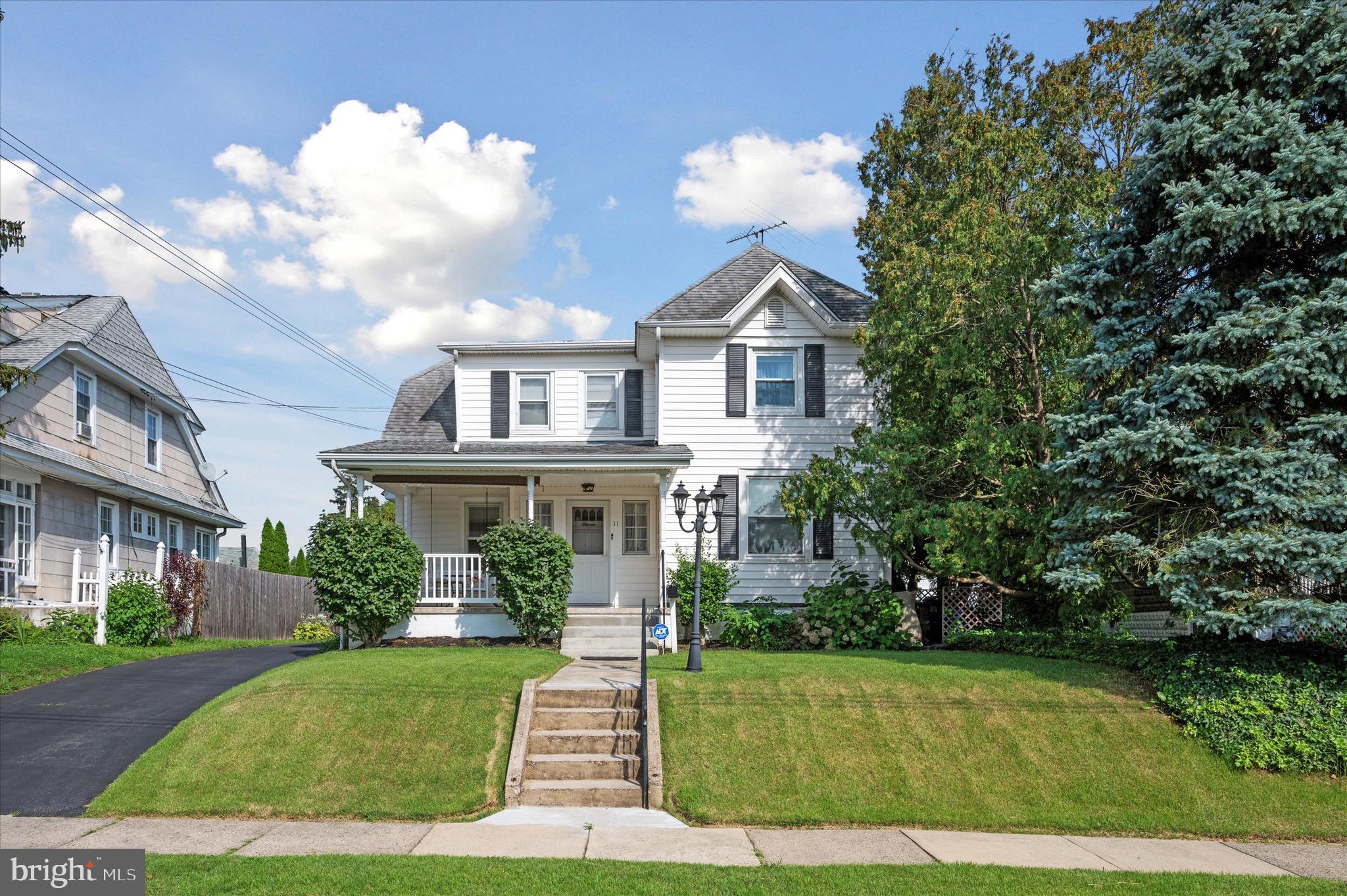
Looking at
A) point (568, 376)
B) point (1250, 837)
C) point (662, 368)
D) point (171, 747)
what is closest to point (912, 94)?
point (662, 368)

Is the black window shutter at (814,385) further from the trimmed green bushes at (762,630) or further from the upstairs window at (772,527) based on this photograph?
the trimmed green bushes at (762,630)

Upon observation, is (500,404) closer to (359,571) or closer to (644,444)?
(644,444)

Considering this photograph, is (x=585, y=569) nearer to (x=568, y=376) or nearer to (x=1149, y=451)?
(x=568, y=376)

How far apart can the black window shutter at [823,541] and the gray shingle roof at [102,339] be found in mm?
15354

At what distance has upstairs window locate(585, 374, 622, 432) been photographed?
19.0 meters

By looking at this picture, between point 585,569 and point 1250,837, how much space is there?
12.1 m

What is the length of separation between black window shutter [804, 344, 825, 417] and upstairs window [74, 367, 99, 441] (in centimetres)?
1551

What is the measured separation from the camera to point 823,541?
1762 cm

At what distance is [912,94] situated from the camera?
62.7 feet

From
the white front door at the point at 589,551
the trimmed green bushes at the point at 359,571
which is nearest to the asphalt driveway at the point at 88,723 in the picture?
the trimmed green bushes at the point at 359,571

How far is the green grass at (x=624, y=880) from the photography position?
21.6 feet

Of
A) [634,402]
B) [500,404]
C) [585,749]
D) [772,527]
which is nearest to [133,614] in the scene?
[500,404]

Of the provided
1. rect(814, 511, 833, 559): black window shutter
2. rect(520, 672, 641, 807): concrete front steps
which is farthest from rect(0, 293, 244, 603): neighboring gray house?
rect(814, 511, 833, 559): black window shutter

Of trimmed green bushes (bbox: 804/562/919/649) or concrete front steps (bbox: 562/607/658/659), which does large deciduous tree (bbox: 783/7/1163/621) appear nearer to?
trimmed green bushes (bbox: 804/562/919/649)
